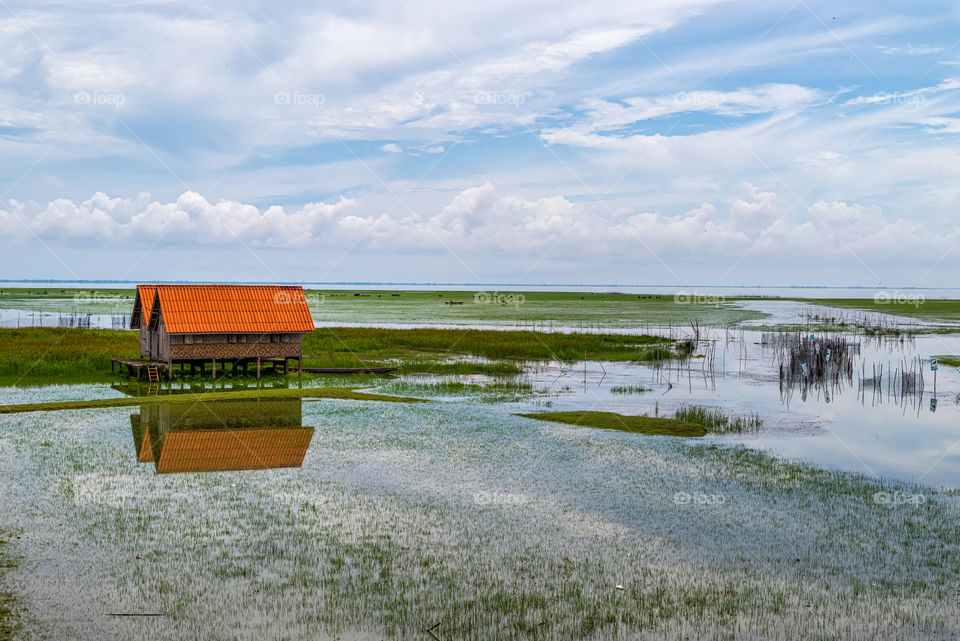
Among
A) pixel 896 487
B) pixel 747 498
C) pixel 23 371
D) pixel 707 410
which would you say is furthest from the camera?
pixel 23 371

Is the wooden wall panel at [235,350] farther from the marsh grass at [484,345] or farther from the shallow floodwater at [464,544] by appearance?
the shallow floodwater at [464,544]

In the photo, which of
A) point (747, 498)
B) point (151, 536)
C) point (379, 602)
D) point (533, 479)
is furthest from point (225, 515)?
point (747, 498)

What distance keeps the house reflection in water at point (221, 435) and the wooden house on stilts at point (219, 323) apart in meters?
8.19

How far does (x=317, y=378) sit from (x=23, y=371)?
13512 millimetres

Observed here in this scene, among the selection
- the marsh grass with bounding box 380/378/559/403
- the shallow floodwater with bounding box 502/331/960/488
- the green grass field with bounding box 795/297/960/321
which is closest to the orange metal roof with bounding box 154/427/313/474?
the marsh grass with bounding box 380/378/559/403

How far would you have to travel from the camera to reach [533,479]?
1786 cm

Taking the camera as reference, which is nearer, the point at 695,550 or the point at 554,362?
the point at 695,550

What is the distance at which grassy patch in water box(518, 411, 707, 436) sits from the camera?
24000 millimetres

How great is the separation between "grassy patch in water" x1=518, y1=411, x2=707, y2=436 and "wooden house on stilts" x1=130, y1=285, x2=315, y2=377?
52.0 ft

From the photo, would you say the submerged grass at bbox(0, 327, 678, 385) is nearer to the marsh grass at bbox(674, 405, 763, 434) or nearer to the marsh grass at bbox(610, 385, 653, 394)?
the marsh grass at bbox(610, 385, 653, 394)

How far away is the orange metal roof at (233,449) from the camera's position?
18938 millimetres

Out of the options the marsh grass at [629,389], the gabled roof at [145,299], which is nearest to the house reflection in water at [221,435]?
the gabled roof at [145,299]

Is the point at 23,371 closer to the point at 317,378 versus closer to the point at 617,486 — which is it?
the point at 317,378

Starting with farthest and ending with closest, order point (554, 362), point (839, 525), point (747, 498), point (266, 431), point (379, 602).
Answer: point (554, 362) < point (266, 431) < point (747, 498) < point (839, 525) < point (379, 602)
